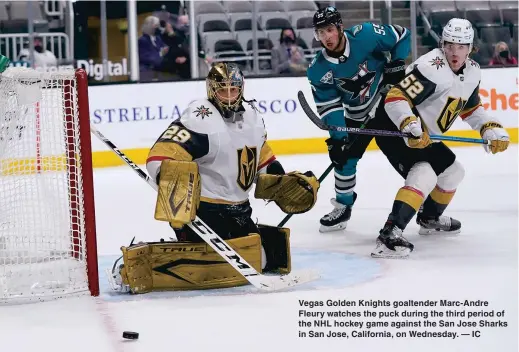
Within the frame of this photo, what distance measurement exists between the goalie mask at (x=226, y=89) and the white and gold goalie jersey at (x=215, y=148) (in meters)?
0.03

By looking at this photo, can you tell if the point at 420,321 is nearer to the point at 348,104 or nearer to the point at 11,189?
the point at 11,189

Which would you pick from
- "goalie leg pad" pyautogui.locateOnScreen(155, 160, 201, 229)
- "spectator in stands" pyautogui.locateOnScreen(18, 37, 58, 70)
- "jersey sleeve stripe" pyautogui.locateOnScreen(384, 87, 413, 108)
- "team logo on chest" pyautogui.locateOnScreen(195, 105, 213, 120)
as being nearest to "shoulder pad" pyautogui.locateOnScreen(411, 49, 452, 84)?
"jersey sleeve stripe" pyautogui.locateOnScreen(384, 87, 413, 108)

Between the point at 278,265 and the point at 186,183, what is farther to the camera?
the point at 278,265

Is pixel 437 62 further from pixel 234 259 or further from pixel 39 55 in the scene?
pixel 39 55

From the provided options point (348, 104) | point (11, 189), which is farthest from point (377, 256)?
point (11, 189)

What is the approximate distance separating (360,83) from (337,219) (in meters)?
0.67

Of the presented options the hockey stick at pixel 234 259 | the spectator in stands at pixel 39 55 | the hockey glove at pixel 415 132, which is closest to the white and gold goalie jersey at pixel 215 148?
the hockey stick at pixel 234 259

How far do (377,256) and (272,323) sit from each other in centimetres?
115

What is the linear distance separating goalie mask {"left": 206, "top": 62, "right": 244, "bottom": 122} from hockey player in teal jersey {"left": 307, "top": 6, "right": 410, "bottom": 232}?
1117 mm

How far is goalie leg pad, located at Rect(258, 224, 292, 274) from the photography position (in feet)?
13.5

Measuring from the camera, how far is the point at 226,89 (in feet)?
12.8

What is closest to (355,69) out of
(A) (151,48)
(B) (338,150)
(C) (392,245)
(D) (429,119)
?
(B) (338,150)

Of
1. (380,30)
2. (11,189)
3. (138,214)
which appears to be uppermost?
(380,30)

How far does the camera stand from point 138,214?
5797 mm
